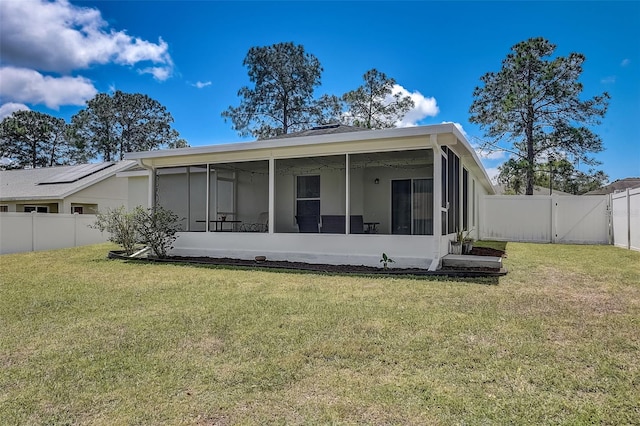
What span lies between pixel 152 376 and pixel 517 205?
1595 cm

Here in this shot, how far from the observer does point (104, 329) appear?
4.16m

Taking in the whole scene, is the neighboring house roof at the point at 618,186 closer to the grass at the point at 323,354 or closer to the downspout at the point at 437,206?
the downspout at the point at 437,206

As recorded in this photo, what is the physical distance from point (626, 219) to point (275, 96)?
1984 centimetres

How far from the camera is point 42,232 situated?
44.8 feet

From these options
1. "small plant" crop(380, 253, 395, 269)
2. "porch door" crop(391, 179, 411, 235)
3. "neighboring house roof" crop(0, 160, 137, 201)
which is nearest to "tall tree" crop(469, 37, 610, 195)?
"porch door" crop(391, 179, 411, 235)

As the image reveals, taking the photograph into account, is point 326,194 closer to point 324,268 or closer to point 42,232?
point 324,268

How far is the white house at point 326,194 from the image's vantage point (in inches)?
314

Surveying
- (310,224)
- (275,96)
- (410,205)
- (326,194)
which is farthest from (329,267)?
(275,96)

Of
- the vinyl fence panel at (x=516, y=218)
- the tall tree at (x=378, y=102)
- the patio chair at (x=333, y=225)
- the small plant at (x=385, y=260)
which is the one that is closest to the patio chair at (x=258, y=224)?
the patio chair at (x=333, y=225)

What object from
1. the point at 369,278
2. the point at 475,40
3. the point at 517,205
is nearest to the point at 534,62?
the point at 475,40

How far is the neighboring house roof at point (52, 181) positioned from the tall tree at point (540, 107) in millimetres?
20167

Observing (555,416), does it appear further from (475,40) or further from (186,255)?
(475,40)

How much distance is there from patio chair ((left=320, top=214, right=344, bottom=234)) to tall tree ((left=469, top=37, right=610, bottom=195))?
52.8ft

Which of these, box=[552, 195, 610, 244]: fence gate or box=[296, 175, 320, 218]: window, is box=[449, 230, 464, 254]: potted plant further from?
box=[552, 195, 610, 244]: fence gate
